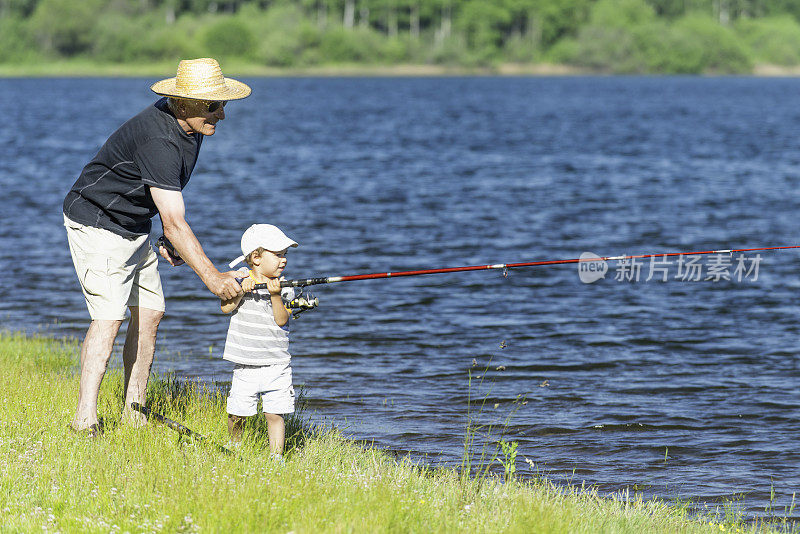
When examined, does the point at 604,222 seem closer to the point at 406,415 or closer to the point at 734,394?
the point at 734,394

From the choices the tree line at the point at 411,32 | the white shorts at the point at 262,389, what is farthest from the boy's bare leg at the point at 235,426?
the tree line at the point at 411,32

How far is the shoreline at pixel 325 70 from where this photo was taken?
119812mm

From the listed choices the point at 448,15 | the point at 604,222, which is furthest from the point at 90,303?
the point at 448,15

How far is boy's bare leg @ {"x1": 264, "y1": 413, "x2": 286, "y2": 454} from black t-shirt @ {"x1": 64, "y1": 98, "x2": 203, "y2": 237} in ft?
4.53

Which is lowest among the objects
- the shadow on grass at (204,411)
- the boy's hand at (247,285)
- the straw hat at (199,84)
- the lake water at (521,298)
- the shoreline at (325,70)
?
the shoreline at (325,70)

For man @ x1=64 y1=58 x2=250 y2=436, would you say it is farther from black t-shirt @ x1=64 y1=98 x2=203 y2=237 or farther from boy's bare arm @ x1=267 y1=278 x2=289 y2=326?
boy's bare arm @ x1=267 y1=278 x2=289 y2=326

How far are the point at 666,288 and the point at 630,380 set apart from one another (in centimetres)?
464

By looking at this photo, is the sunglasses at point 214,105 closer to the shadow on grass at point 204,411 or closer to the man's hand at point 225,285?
the man's hand at point 225,285

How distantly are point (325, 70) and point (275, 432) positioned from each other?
124754mm

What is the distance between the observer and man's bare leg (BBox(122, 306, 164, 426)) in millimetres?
6391

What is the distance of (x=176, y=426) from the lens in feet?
20.1

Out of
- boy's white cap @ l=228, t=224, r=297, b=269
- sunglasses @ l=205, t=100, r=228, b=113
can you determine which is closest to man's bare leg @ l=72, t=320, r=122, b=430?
boy's white cap @ l=228, t=224, r=297, b=269

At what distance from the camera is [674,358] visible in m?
10.5

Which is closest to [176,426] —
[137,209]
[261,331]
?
[261,331]
